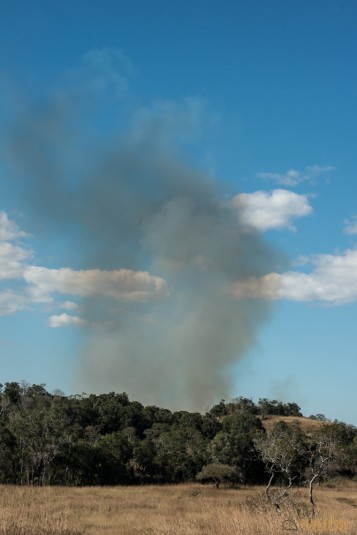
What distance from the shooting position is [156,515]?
28562mm

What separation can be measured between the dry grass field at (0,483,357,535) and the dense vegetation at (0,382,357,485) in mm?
6517

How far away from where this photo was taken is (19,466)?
5306cm

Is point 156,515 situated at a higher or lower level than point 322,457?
lower

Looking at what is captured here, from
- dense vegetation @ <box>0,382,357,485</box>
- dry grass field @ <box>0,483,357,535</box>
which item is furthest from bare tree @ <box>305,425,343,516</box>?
dry grass field @ <box>0,483,357,535</box>

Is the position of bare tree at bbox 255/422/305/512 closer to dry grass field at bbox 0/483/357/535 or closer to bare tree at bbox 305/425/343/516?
dry grass field at bbox 0/483/357/535

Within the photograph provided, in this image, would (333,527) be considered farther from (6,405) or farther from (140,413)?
(6,405)

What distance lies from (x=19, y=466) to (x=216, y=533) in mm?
43212

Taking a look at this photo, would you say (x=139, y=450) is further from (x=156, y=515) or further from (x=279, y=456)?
(x=156, y=515)

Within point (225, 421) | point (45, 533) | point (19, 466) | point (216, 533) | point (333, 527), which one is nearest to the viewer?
point (45, 533)

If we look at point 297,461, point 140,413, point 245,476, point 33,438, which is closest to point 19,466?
point 33,438

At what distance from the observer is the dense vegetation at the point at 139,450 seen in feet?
172

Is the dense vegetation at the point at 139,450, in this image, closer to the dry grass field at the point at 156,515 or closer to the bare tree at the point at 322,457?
the bare tree at the point at 322,457

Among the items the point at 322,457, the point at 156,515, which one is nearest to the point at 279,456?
the point at 322,457

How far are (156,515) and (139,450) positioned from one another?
34219 mm
